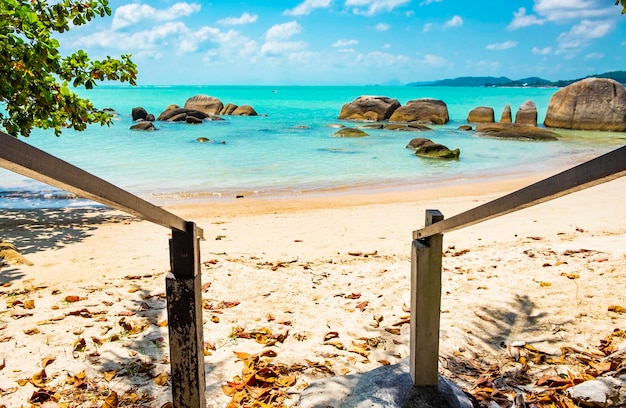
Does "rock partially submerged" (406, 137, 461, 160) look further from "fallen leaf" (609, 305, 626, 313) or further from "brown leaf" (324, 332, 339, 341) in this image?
"brown leaf" (324, 332, 339, 341)

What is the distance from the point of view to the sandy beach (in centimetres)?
299

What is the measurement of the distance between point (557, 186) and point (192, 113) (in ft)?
119

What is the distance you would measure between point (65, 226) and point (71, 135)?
21.1 metres

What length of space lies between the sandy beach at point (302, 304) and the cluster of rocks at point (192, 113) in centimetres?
2483

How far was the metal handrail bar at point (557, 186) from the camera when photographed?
111 cm

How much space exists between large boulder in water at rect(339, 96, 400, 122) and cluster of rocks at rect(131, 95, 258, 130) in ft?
32.5

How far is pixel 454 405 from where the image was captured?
2340 mm

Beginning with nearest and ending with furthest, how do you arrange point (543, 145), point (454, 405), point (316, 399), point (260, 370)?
point (454, 405)
point (316, 399)
point (260, 370)
point (543, 145)

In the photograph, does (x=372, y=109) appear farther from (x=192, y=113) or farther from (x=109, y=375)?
(x=109, y=375)

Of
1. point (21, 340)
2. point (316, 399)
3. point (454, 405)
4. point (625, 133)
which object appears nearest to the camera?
point (454, 405)

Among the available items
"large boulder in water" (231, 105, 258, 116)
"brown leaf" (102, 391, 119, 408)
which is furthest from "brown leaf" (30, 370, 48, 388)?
"large boulder in water" (231, 105, 258, 116)

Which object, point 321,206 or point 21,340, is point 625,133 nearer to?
point 321,206

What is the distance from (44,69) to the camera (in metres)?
5.82

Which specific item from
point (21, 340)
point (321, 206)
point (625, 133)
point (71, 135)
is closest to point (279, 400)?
point (21, 340)
